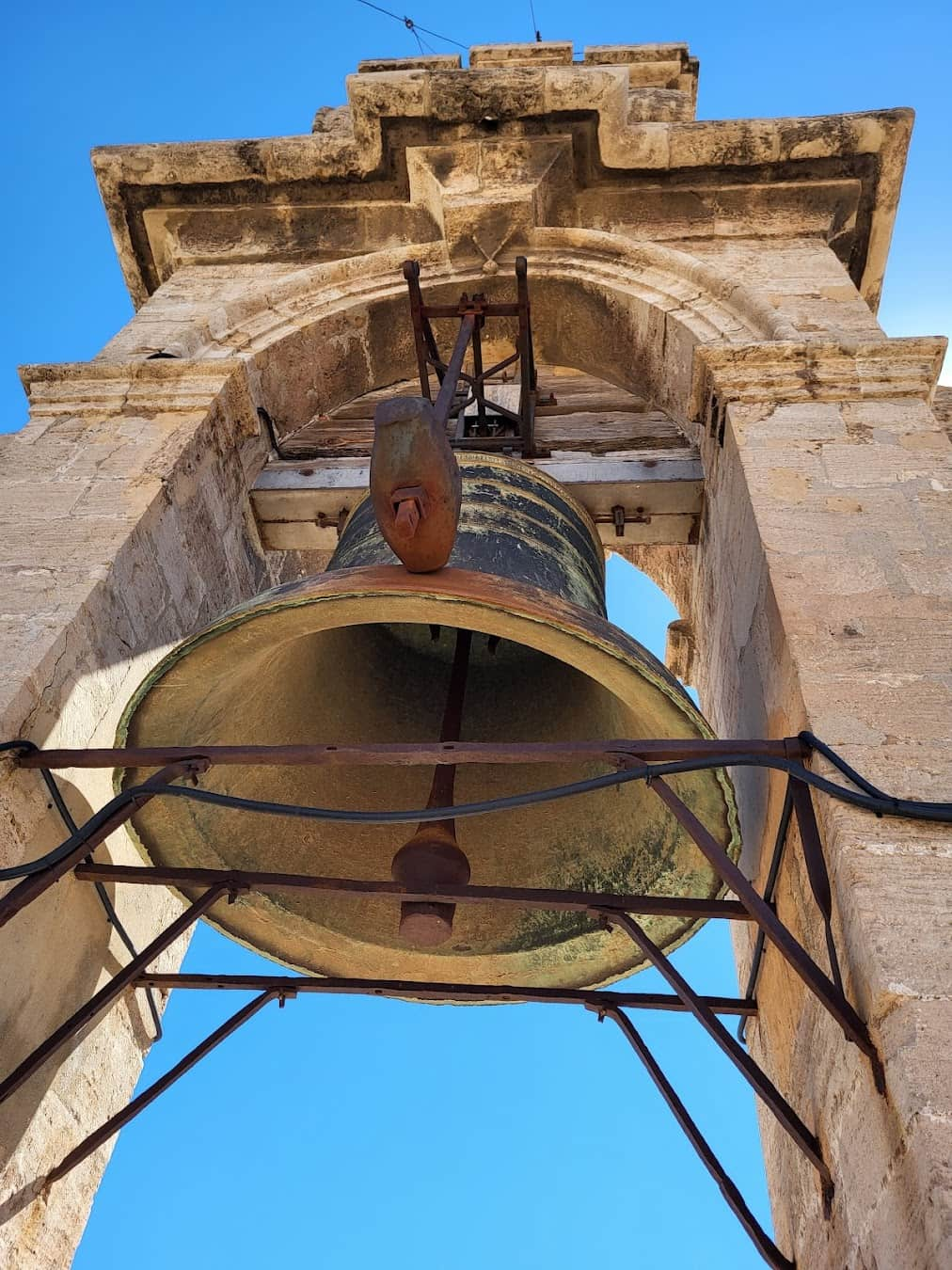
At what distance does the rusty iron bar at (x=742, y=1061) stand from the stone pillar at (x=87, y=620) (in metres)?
1.36

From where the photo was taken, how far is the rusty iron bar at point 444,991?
2.59 m

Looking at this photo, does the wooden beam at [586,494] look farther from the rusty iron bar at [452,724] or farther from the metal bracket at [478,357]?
the rusty iron bar at [452,724]

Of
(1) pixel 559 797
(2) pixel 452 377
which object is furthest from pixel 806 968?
(2) pixel 452 377

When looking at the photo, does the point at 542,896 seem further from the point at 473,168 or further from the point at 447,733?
the point at 473,168

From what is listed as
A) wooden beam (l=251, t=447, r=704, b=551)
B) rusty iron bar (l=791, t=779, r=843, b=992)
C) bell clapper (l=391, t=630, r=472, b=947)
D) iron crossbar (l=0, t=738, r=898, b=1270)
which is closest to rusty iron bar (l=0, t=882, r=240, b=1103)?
iron crossbar (l=0, t=738, r=898, b=1270)

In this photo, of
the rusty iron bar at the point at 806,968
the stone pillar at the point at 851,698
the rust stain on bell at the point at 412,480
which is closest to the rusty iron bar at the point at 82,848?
the rust stain on bell at the point at 412,480

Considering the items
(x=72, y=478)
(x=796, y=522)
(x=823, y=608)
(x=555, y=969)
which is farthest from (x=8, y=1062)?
(x=796, y=522)

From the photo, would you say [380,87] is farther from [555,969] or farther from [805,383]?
[555,969]

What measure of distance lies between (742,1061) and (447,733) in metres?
0.99

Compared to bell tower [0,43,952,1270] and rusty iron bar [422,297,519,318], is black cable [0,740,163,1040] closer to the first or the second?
bell tower [0,43,952,1270]

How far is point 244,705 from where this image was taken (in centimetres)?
272

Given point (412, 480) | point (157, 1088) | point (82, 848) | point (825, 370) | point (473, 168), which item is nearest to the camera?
point (412, 480)

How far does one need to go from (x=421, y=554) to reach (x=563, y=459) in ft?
7.39

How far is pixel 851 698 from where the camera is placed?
7.50ft
